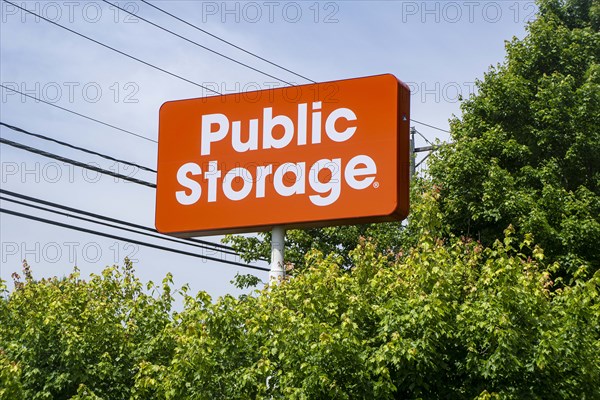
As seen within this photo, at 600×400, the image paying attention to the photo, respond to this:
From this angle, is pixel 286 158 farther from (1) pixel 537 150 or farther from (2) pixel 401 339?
(1) pixel 537 150

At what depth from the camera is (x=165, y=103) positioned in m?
20.0

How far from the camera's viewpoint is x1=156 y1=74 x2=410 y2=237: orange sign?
703 inches

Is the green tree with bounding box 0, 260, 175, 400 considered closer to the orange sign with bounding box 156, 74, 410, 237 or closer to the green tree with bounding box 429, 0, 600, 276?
the orange sign with bounding box 156, 74, 410, 237

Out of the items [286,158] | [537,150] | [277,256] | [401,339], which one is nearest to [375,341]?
[401,339]

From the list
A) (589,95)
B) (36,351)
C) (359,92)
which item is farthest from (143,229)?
(589,95)

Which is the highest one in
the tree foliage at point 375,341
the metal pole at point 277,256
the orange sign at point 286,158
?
the orange sign at point 286,158

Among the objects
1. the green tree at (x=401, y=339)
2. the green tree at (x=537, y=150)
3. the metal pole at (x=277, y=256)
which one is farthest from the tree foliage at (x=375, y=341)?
the green tree at (x=537, y=150)

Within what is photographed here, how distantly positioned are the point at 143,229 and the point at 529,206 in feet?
30.5

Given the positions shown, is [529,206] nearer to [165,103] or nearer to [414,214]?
[414,214]

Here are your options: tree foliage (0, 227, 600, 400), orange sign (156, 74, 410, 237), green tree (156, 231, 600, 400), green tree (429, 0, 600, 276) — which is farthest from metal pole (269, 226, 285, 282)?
green tree (429, 0, 600, 276)

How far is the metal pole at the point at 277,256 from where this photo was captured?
1767cm

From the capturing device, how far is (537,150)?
1024 inches

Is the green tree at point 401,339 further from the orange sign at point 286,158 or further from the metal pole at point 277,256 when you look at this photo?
the orange sign at point 286,158

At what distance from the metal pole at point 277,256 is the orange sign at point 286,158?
0.24 metres
